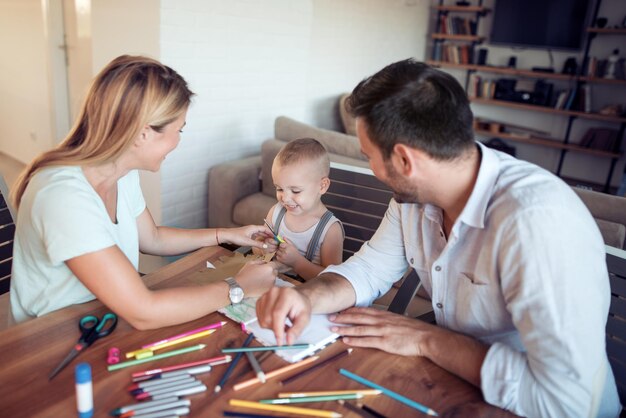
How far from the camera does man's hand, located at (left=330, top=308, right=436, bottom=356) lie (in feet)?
3.50

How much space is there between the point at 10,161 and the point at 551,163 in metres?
6.23

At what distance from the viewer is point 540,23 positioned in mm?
5617

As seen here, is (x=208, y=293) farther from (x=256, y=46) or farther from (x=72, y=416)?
(x=256, y=46)

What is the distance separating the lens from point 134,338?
105cm

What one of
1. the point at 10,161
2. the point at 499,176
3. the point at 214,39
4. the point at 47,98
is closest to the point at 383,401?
the point at 499,176

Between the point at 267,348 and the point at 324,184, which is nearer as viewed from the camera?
the point at 267,348

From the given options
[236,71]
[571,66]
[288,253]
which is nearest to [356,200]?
[288,253]

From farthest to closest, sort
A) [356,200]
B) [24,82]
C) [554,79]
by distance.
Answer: [554,79], [24,82], [356,200]

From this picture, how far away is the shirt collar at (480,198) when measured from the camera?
107 centimetres

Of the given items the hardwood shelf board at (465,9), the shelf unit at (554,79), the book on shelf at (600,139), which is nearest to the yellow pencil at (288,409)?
the shelf unit at (554,79)

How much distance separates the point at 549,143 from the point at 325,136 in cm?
366

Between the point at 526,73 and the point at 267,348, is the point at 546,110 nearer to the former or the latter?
the point at 526,73

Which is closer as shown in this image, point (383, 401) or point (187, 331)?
point (383, 401)

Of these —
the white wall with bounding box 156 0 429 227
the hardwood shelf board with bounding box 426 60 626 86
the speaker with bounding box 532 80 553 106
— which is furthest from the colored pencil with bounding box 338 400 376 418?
the speaker with bounding box 532 80 553 106
